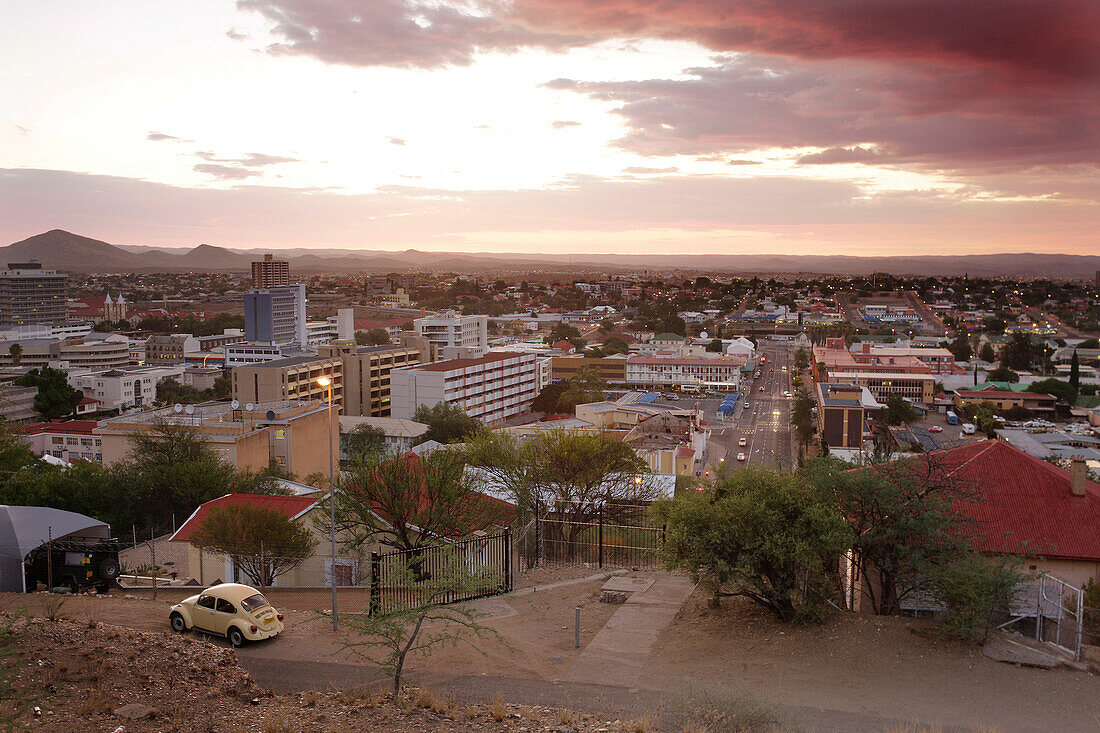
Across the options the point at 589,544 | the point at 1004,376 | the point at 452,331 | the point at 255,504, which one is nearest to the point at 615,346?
the point at 452,331

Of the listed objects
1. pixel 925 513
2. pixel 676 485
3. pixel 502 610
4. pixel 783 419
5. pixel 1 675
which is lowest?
pixel 783 419

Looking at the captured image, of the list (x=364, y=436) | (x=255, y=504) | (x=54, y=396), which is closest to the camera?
(x=255, y=504)

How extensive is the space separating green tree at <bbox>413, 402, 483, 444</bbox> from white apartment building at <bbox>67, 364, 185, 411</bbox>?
26.1 meters

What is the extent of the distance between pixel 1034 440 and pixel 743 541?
159 ft

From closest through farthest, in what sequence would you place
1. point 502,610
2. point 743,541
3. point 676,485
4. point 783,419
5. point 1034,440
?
point 743,541, point 502,610, point 676,485, point 1034,440, point 783,419

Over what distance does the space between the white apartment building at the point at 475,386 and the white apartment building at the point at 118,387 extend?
75.0 ft

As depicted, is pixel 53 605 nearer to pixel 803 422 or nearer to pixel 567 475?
pixel 567 475

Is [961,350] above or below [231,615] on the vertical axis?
below

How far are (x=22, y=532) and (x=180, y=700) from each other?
898 cm

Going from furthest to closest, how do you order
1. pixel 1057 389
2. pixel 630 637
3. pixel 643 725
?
pixel 1057 389, pixel 630 637, pixel 643 725

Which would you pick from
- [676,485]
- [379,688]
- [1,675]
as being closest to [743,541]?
[379,688]

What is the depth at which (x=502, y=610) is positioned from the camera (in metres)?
11.2

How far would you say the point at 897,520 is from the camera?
9883mm

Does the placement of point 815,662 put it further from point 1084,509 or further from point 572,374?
point 572,374
